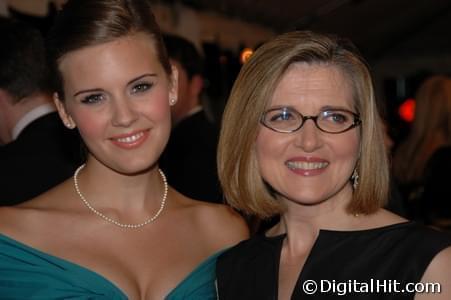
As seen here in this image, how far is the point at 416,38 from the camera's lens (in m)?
14.2

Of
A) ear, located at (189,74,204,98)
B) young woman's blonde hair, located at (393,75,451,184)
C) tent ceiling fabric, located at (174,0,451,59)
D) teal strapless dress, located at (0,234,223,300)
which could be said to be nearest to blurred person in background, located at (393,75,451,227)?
young woman's blonde hair, located at (393,75,451,184)

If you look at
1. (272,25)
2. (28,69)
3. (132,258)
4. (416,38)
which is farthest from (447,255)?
A: (416,38)

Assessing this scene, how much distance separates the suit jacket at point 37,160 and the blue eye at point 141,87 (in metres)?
0.89

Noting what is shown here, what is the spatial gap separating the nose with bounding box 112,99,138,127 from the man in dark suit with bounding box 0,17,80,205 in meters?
0.87

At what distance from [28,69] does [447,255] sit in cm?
222

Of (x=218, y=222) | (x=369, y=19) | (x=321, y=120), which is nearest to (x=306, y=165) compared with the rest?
(x=321, y=120)

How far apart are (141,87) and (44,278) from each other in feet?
2.26

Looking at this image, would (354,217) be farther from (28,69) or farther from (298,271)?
(28,69)

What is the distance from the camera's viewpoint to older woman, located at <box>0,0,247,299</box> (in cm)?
234

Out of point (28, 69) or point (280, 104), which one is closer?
point (280, 104)

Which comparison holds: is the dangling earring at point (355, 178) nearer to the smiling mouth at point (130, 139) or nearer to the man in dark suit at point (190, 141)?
the smiling mouth at point (130, 139)

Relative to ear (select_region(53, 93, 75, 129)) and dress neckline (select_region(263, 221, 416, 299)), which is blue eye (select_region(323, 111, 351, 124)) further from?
ear (select_region(53, 93, 75, 129))

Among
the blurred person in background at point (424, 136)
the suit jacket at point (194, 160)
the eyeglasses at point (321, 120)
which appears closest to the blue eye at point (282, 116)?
the eyeglasses at point (321, 120)

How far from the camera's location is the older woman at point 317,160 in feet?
6.98
